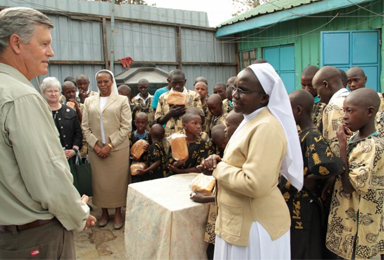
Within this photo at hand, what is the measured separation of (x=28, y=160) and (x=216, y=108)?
3497mm

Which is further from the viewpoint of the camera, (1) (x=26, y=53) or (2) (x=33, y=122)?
(1) (x=26, y=53)

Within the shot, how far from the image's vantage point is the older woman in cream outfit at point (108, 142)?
182 inches

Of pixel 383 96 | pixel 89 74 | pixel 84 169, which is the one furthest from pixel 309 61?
pixel 84 169

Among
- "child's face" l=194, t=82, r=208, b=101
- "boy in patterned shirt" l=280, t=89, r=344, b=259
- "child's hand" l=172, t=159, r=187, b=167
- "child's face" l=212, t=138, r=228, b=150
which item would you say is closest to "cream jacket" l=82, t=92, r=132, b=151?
"child's hand" l=172, t=159, r=187, b=167

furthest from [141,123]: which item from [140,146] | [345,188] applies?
[345,188]

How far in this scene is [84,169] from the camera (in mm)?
4793

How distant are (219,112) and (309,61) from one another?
4.82 m

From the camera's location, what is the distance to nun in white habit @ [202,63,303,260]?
1930mm

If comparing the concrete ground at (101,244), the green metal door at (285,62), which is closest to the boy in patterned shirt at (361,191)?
the concrete ground at (101,244)

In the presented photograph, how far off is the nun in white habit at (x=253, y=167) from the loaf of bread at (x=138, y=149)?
2.84 meters

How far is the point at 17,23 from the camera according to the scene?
1.77 m

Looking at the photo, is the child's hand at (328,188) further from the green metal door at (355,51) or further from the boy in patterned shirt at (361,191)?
the green metal door at (355,51)

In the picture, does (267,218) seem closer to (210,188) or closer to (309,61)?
(210,188)

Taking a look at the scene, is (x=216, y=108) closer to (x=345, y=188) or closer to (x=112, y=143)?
(x=112, y=143)
